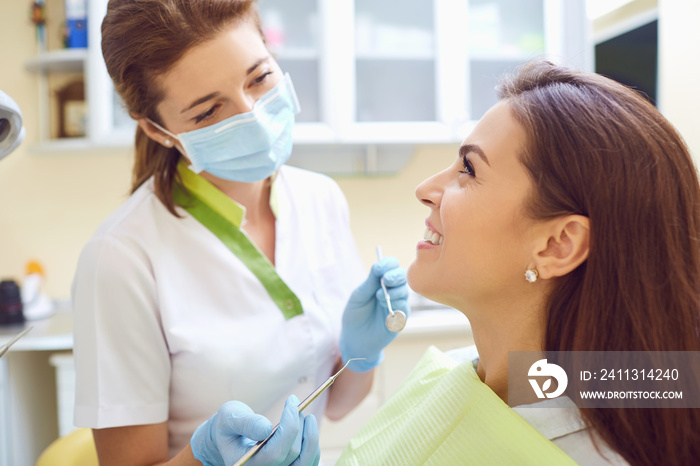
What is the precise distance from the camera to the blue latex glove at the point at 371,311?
1.27m

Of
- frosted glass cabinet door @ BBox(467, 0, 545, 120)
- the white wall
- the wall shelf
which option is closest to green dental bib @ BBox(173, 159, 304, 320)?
the wall shelf

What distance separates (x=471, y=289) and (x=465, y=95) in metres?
1.61

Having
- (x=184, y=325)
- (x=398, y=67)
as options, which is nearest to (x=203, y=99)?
(x=184, y=325)

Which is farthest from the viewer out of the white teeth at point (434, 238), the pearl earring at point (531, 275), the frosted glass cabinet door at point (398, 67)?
the frosted glass cabinet door at point (398, 67)

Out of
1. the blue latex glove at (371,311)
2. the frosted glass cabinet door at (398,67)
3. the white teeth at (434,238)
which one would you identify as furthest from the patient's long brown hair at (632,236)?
the frosted glass cabinet door at (398,67)

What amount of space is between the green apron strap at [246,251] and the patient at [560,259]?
0.34 meters

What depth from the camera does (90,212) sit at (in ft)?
8.80

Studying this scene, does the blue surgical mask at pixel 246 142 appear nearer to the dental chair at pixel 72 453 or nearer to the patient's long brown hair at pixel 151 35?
the patient's long brown hair at pixel 151 35

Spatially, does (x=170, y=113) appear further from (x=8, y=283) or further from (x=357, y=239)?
(x=357, y=239)

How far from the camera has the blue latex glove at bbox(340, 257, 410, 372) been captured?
1.27m

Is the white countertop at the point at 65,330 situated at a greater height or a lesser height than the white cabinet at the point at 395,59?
lesser

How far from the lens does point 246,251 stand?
1305 millimetres

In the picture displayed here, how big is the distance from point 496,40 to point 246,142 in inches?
66.9

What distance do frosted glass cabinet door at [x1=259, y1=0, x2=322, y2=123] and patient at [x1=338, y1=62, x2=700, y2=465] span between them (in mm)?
1442
